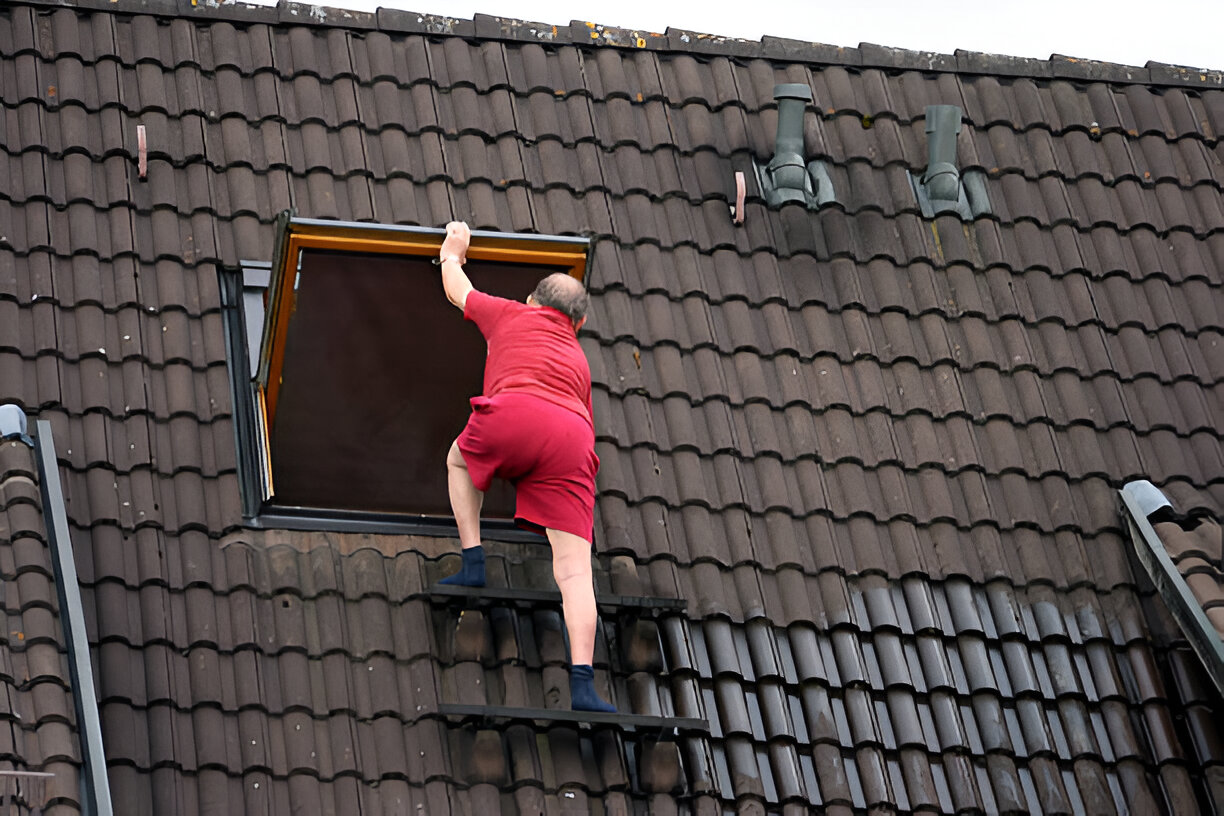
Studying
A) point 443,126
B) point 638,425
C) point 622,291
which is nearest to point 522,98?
point 443,126

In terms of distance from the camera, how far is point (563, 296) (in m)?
8.34

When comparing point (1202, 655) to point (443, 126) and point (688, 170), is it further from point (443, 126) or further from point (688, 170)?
point (443, 126)

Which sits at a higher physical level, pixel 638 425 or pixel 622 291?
pixel 622 291

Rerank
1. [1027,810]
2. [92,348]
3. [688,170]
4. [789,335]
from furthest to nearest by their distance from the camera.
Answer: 1. [688,170]
2. [789,335]
3. [92,348]
4. [1027,810]

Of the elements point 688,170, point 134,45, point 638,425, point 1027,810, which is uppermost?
point 134,45

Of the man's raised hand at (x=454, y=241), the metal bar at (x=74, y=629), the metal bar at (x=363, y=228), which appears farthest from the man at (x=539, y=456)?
the metal bar at (x=74, y=629)

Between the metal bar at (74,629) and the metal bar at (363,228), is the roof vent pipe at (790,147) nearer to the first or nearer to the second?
the metal bar at (363,228)

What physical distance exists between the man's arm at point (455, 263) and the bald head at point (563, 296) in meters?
0.30

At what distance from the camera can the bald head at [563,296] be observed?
27.3 ft

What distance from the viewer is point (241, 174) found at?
31.3ft

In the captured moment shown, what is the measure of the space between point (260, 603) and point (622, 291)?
2.36 m

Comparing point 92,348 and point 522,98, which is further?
point 522,98

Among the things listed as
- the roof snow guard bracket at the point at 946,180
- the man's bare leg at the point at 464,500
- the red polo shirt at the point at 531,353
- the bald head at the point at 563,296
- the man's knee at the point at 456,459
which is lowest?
the man's bare leg at the point at 464,500

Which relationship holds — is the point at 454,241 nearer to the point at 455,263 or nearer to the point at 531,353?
the point at 455,263
